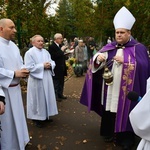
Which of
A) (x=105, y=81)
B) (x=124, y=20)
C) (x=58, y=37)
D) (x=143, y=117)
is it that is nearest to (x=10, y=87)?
(x=105, y=81)

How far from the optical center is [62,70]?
24.6 ft

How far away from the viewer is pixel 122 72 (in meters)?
4.09

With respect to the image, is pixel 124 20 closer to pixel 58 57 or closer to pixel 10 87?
pixel 10 87

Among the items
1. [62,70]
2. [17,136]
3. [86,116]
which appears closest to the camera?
[17,136]

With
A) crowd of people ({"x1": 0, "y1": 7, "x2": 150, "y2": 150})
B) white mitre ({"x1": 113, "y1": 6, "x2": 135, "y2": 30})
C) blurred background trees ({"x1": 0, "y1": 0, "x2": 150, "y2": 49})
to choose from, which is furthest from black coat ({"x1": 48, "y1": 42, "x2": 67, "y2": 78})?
white mitre ({"x1": 113, "y1": 6, "x2": 135, "y2": 30})

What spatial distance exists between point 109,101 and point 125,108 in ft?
1.03

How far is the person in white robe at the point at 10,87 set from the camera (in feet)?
12.1

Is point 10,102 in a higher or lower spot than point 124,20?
lower

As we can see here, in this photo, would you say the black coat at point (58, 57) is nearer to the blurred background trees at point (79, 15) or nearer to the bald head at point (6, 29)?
the blurred background trees at point (79, 15)

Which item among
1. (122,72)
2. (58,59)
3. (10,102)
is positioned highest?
(122,72)

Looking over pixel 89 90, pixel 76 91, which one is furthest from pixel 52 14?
pixel 89 90

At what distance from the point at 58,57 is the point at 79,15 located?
18665mm

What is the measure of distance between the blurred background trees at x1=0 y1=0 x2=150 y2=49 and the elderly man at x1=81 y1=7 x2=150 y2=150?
4.75 metres

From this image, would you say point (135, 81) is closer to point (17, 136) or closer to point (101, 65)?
point (101, 65)
